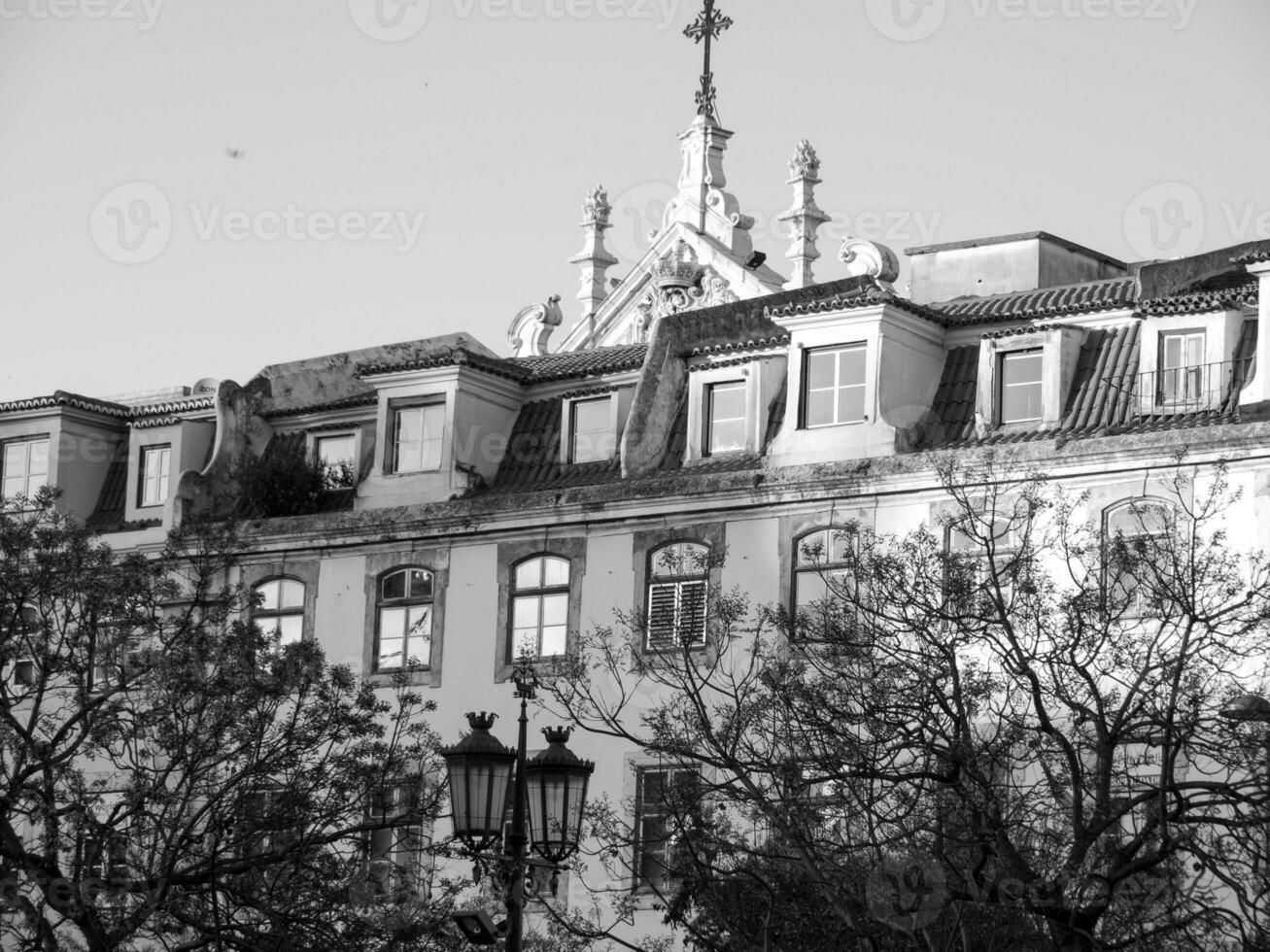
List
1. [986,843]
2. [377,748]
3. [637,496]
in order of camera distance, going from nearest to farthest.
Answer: [986,843] < [377,748] < [637,496]

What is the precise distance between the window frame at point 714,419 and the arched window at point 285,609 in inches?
267

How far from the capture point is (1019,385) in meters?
34.4

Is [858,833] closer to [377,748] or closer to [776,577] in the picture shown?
[377,748]

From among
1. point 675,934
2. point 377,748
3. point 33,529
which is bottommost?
point 675,934

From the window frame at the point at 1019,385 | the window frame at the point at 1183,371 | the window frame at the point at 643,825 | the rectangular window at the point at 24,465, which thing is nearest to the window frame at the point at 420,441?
the window frame at the point at 643,825

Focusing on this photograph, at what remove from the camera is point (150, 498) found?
4266 cm

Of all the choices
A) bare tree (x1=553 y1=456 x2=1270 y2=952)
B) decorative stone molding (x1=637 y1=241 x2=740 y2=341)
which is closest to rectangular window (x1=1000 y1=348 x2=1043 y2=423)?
bare tree (x1=553 y1=456 x2=1270 y2=952)

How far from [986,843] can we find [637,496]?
1428cm

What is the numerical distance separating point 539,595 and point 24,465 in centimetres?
1079

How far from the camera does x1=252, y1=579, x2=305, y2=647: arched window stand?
39469 millimetres

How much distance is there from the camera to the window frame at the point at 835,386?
35094 mm

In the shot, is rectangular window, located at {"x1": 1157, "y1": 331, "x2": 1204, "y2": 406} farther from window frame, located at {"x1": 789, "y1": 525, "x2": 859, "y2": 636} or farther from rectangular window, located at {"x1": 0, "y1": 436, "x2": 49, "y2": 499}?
rectangular window, located at {"x1": 0, "y1": 436, "x2": 49, "y2": 499}

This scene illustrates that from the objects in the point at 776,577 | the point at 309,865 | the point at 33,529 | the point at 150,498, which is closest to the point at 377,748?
the point at 309,865

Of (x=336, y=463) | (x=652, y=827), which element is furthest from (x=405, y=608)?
(x=652, y=827)
